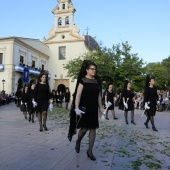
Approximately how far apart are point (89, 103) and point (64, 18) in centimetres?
4061

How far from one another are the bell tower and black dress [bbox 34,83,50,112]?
35543 mm

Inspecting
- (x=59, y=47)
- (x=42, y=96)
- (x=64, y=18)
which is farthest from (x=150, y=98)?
(x=64, y=18)

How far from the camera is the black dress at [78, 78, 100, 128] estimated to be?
4875 millimetres

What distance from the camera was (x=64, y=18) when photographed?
143 ft

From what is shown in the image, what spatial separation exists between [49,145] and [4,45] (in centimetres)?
3039

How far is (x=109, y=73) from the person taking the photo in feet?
96.6

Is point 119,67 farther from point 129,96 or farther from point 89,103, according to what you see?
point 89,103

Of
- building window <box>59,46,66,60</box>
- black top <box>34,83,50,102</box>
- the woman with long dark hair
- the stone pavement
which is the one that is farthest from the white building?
the woman with long dark hair

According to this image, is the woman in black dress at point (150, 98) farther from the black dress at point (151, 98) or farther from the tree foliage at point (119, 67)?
the tree foliage at point (119, 67)

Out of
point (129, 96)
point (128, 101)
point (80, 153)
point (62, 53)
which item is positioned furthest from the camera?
point (62, 53)

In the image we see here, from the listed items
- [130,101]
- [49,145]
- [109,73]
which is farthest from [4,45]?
[49,145]

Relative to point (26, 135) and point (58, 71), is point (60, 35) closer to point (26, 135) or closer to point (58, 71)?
point (58, 71)

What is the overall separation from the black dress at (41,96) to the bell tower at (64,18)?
3554cm

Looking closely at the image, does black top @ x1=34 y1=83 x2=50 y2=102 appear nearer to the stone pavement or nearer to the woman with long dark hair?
the stone pavement
